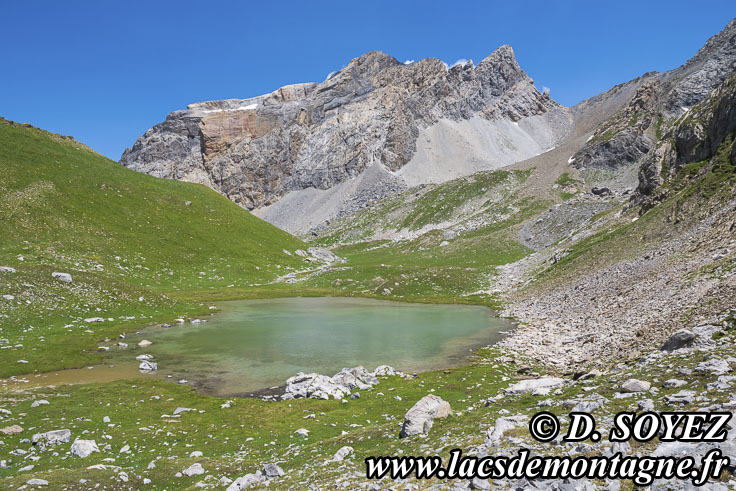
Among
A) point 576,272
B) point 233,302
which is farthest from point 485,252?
point 233,302

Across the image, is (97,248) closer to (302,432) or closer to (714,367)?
(302,432)

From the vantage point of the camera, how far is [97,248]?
8419 cm

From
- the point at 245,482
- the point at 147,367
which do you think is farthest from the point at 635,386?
the point at 147,367

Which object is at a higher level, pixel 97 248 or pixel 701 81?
pixel 701 81

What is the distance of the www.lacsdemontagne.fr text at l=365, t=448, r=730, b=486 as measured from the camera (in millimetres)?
8227

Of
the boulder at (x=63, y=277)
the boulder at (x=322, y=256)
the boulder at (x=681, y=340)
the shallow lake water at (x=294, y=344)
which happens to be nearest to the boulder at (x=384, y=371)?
the shallow lake water at (x=294, y=344)

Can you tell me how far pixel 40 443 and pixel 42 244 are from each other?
76502 millimetres

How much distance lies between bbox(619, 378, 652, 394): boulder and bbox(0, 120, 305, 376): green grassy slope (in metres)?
39.4

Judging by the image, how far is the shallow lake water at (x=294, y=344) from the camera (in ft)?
107

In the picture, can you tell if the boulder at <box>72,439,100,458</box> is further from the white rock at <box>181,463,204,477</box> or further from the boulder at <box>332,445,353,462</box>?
the boulder at <box>332,445,353,462</box>

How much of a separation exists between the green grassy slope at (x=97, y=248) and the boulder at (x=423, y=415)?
3136 cm

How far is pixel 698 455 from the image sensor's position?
8.45 metres

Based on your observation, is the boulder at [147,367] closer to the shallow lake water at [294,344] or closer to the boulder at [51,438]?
the shallow lake water at [294,344]

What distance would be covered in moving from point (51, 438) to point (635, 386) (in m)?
25.1
